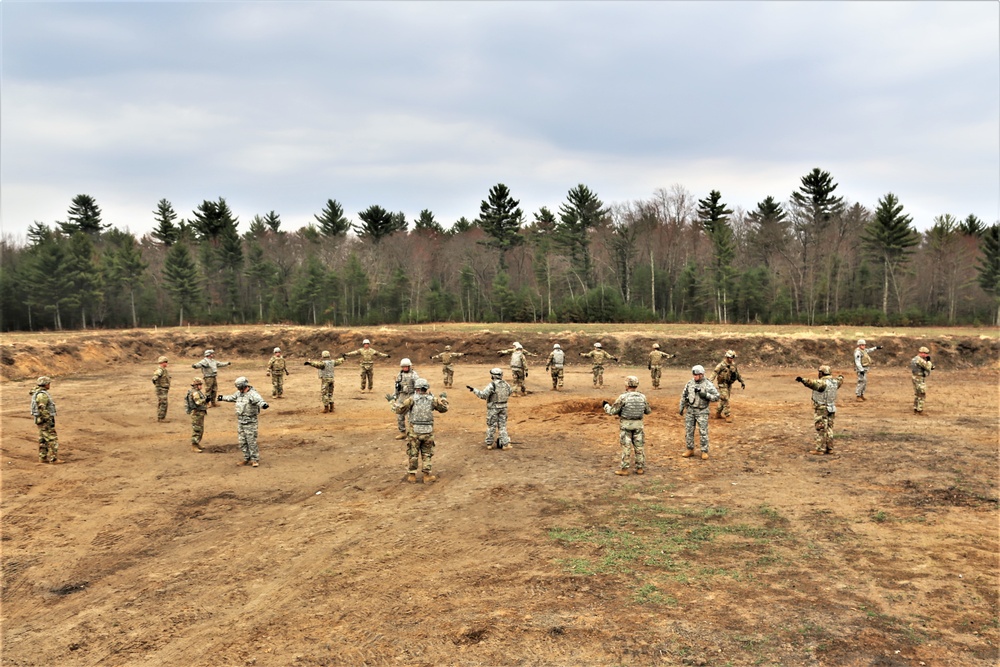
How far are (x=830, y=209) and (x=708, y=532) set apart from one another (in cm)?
6842

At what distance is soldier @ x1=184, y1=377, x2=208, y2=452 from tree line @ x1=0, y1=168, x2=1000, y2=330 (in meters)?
45.5

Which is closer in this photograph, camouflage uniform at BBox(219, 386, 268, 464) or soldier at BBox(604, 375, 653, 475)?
soldier at BBox(604, 375, 653, 475)

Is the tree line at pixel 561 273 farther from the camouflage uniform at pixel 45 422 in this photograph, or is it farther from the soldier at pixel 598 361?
the camouflage uniform at pixel 45 422

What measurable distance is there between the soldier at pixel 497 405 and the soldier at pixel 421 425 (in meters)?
2.32

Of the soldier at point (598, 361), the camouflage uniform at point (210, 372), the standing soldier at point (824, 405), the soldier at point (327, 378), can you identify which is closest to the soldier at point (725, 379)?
the standing soldier at point (824, 405)

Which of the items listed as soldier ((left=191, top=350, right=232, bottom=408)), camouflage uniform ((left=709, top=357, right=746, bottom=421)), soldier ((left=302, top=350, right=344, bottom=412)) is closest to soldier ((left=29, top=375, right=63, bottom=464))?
soldier ((left=191, top=350, right=232, bottom=408))

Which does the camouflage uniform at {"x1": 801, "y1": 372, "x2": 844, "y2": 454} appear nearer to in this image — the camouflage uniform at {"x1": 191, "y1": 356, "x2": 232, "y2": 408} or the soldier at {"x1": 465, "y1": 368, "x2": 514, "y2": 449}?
the soldier at {"x1": 465, "y1": 368, "x2": 514, "y2": 449}

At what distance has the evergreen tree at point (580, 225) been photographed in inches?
2736

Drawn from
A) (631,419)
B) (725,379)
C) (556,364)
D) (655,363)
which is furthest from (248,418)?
(655,363)

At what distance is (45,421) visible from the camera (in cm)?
1466

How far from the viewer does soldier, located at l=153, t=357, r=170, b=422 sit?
19.6 meters

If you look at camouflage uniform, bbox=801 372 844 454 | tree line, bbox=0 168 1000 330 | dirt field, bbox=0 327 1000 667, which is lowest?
dirt field, bbox=0 327 1000 667

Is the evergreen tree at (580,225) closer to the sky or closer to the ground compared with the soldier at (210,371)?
closer to the sky

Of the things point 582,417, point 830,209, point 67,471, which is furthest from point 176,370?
point 830,209
